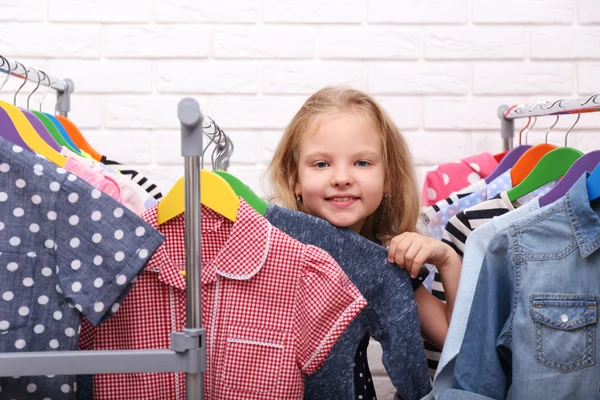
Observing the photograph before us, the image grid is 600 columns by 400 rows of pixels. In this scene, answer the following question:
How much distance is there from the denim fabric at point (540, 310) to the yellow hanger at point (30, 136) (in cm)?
76

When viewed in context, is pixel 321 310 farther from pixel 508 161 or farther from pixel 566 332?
pixel 508 161

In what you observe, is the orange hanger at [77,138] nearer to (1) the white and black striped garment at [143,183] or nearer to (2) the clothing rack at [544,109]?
(1) the white and black striped garment at [143,183]

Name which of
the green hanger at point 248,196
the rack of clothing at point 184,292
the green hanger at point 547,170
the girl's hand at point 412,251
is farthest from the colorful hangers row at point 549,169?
the green hanger at point 248,196

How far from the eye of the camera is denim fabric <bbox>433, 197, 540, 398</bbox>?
1.10m

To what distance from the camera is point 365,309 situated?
118 centimetres

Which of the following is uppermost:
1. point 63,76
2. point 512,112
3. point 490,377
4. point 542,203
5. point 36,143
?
point 63,76

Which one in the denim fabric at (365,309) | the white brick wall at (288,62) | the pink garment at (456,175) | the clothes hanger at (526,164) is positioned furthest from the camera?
the white brick wall at (288,62)

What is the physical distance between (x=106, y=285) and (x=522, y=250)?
0.61 m

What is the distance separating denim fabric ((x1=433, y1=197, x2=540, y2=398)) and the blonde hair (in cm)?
24

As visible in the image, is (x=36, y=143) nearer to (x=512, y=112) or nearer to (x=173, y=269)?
(x=173, y=269)

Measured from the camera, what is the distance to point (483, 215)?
137cm

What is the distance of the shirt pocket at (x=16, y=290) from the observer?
0.97 meters

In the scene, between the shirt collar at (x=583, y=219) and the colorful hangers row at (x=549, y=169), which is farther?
the colorful hangers row at (x=549, y=169)

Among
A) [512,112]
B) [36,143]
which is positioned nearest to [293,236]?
[36,143]
